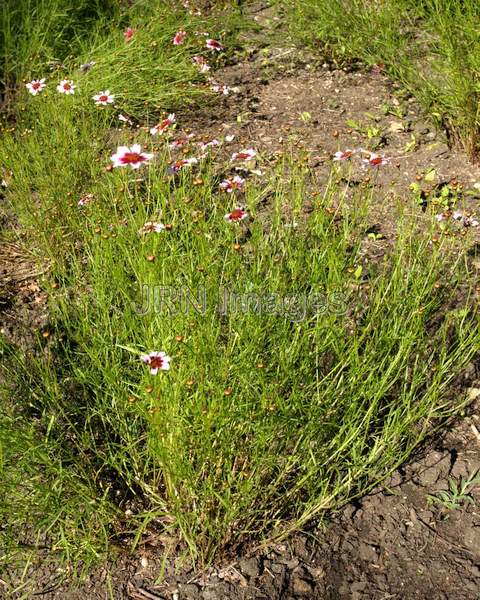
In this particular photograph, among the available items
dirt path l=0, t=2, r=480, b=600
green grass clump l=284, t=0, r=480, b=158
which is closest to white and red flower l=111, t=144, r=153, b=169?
dirt path l=0, t=2, r=480, b=600

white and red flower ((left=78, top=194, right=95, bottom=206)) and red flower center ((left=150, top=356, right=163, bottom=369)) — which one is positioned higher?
red flower center ((left=150, top=356, right=163, bottom=369))

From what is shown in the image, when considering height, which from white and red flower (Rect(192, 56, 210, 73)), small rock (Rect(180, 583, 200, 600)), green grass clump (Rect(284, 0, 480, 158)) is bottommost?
small rock (Rect(180, 583, 200, 600))

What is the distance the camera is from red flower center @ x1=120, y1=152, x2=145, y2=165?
2.32 m

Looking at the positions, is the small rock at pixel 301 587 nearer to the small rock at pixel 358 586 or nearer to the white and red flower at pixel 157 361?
the small rock at pixel 358 586

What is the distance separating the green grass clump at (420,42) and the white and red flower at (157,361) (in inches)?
92.0

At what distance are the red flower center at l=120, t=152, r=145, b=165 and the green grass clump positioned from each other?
1838mm

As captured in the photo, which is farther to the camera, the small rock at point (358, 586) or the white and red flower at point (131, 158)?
the white and red flower at point (131, 158)

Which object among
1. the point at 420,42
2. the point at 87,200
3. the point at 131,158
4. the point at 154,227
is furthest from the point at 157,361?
the point at 420,42

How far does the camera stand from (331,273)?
6.95 ft

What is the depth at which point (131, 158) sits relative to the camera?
234cm

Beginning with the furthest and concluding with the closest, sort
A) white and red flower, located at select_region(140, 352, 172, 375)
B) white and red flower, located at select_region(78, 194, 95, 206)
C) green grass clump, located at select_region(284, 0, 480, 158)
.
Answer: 1. green grass clump, located at select_region(284, 0, 480, 158)
2. white and red flower, located at select_region(78, 194, 95, 206)
3. white and red flower, located at select_region(140, 352, 172, 375)

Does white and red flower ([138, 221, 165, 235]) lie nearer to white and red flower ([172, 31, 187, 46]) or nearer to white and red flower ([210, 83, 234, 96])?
white and red flower ([210, 83, 234, 96])

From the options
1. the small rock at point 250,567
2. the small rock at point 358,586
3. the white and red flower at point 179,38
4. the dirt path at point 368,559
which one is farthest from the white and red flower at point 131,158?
the white and red flower at point 179,38

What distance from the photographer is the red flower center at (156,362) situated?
5.83 feet
